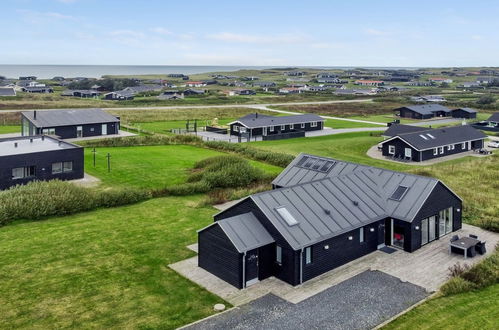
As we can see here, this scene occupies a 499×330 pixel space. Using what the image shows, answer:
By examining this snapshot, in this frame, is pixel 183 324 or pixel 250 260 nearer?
pixel 183 324

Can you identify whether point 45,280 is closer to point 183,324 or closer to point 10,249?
point 10,249

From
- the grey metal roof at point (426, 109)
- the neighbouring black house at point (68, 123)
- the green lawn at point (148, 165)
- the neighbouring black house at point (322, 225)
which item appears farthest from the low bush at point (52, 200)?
the grey metal roof at point (426, 109)

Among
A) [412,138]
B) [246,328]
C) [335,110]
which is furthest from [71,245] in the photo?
[335,110]

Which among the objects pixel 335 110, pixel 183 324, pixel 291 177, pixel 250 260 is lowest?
pixel 183 324

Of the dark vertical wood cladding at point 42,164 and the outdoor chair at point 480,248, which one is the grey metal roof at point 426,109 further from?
the outdoor chair at point 480,248

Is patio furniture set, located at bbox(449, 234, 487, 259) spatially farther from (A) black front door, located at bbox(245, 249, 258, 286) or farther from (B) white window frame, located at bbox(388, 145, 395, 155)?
(B) white window frame, located at bbox(388, 145, 395, 155)

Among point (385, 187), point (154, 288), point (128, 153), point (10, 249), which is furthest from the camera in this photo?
point (128, 153)

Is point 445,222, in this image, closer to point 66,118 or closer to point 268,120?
point 268,120

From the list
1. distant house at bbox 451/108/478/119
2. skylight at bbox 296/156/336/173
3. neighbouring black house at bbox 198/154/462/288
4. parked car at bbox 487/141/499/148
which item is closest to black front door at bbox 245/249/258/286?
neighbouring black house at bbox 198/154/462/288
